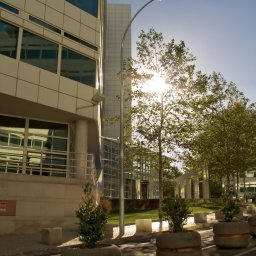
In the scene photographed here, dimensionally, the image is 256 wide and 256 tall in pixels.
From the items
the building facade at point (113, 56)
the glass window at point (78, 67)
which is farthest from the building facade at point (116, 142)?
the glass window at point (78, 67)

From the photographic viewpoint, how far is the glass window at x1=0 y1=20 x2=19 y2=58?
829 inches

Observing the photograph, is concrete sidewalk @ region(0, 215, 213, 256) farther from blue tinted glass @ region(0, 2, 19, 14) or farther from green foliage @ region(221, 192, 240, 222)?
blue tinted glass @ region(0, 2, 19, 14)

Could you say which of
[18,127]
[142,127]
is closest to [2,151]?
[18,127]

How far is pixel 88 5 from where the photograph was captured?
26.0m

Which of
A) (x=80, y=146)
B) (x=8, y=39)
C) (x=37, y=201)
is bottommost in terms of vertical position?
(x=37, y=201)

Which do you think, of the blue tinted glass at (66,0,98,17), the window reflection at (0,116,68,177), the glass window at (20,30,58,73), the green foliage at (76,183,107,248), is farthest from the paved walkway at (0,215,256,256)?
the blue tinted glass at (66,0,98,17)

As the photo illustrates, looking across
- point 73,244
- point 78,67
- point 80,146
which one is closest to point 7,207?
point 73,244

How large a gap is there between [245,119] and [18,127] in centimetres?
2673

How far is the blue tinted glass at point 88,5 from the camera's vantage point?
25266 mm

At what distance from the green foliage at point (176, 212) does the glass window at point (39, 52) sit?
44.7 feet

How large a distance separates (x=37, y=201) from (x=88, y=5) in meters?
13.1

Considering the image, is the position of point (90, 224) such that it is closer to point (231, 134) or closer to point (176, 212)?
point (176, 212)

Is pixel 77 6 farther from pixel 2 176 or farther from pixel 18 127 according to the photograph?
pixel 2 176

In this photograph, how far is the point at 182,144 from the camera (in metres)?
24.8
